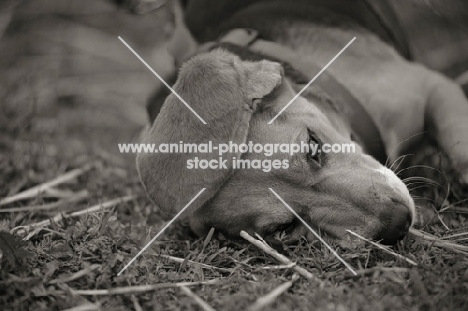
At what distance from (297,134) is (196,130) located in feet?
1.55

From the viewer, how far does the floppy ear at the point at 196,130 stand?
7.20 feet

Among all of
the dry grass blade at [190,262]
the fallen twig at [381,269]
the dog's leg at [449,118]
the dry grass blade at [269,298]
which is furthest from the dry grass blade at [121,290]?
the dog's leg at [449,118]

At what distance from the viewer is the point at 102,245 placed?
2.15 meters

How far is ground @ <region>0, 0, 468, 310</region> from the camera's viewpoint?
72.2 inches

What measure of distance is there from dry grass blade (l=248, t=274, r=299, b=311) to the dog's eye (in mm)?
643

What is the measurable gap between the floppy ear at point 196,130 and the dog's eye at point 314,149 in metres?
0.31

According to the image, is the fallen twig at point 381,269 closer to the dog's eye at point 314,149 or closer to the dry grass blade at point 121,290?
the dog's eye at point 314,149

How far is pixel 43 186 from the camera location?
3.06 meters

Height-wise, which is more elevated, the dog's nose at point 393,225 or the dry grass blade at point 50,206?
the dog's nose at point 393,225

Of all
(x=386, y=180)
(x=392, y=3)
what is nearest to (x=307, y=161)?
(x=386, y=180)

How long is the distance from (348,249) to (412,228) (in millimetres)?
385

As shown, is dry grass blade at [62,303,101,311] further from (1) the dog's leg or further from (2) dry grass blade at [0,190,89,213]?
(1) the dog's leg

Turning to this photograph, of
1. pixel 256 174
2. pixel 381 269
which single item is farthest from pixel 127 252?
pixel 381 269

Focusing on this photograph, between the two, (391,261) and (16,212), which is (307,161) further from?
(16,212)
